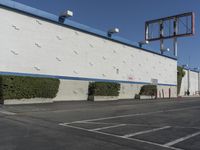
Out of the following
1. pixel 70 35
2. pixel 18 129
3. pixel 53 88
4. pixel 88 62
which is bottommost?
pixel 18 129

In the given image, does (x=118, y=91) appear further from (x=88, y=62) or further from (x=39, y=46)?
(x=39, y=46)

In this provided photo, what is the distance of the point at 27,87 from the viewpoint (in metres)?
19.2

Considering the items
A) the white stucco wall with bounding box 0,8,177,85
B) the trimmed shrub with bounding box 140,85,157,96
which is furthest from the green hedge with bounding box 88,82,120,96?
the trimmed shrub with bounding box 140,85,157,96

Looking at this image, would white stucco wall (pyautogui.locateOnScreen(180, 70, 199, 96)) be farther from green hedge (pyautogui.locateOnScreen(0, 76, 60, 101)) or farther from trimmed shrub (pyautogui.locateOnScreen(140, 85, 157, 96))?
green hedge (pyautogui.locateOnScreen(0, 76, 60, 101))

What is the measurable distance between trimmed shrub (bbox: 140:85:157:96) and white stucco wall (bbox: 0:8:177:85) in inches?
52.4

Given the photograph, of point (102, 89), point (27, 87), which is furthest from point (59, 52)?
point (102, 89)

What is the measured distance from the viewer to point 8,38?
19688 millimetres

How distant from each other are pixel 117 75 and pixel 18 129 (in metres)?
22.3

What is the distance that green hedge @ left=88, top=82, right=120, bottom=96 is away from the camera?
1032 inches

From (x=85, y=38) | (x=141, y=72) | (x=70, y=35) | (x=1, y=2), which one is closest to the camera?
(x=1, y=2)

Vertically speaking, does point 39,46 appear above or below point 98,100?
above

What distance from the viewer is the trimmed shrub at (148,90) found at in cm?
3550

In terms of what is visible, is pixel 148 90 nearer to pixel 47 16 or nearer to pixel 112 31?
pixel 112 31

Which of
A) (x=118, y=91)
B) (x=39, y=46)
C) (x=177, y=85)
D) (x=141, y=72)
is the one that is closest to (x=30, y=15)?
(x=39, y=46)
